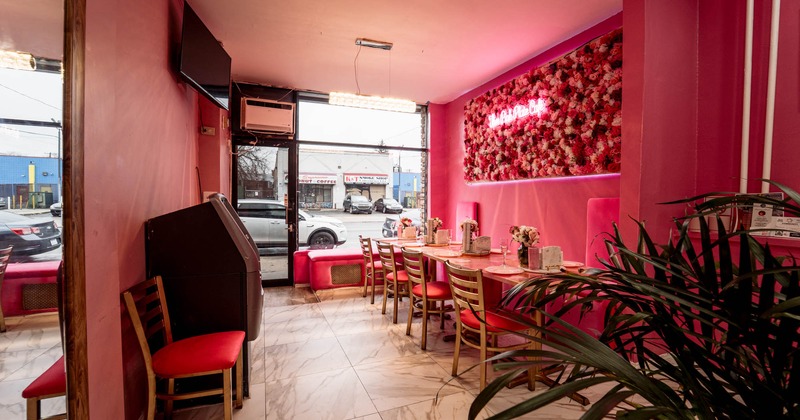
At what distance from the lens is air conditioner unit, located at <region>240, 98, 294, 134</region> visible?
4801mm

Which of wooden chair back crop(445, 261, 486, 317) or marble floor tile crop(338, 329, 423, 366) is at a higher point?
wooden chair back crop(445, 261, 486, 317)

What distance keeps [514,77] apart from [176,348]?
15.0 feet

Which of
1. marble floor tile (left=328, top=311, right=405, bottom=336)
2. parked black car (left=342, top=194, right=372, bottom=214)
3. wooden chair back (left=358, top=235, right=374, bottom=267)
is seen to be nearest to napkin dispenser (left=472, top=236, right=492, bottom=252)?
marble floor tile (left=328, top=311, right=405, bottom=336)

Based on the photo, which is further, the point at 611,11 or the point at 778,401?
the point at 611,11

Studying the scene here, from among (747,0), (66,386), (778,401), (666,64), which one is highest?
(747,0)

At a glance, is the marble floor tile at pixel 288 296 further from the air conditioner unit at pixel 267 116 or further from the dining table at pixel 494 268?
Answer: the air conditioner unit at pixel 267 116

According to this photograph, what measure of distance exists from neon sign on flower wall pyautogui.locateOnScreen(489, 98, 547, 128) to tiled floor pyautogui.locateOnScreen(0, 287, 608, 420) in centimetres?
268

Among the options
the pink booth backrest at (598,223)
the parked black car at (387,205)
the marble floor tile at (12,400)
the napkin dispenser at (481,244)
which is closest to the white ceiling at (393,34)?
the pink booth backrest at (598,223)

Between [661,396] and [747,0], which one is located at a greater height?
[747,0]

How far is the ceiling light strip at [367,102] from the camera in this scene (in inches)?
158

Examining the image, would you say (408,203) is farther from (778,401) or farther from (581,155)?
(778,401)

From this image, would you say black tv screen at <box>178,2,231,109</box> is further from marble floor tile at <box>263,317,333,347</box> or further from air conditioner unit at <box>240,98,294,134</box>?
marble floor tile at <box>263,317,333,347</box>

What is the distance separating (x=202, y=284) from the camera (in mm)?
2254

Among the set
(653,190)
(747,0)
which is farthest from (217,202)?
(747,0)
